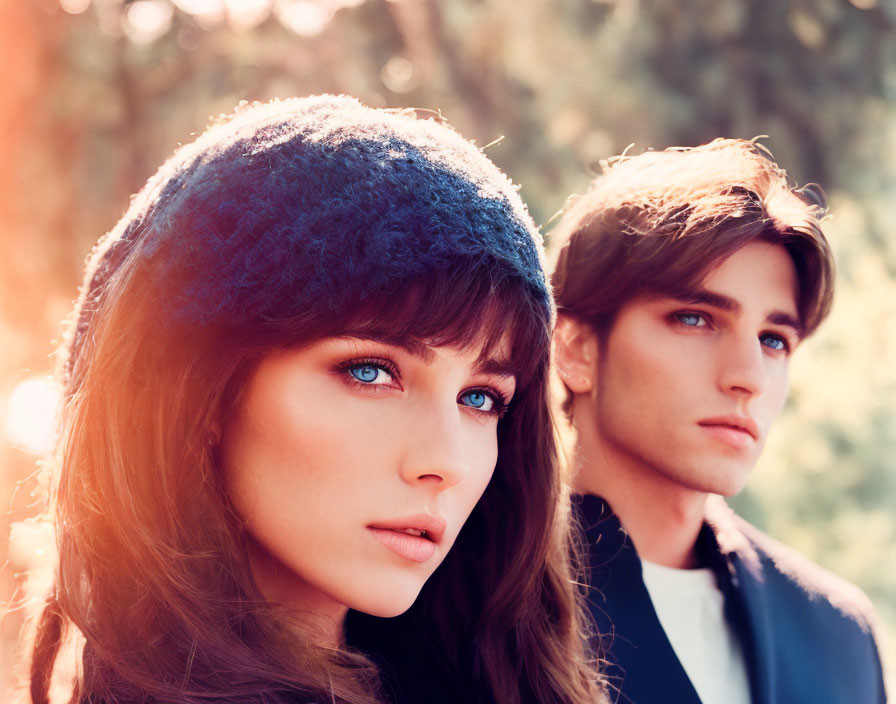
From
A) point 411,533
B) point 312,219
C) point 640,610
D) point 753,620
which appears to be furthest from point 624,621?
point 312,219

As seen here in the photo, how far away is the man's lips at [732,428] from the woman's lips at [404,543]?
98 cm

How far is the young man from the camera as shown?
248 centimetres

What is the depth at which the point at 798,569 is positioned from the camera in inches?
111

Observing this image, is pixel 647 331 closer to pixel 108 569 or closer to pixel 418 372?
pixel 418 372

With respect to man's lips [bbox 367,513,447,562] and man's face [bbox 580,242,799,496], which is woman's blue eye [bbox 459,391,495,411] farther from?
man's face [bbox 580,242,799,496]

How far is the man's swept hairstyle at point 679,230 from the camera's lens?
8.21 ft

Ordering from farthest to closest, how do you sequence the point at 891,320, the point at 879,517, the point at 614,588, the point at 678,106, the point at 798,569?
1. the point at 879,517
2. the point at 891,320
3. the point at 678,106
4. the point at 798,569
5. the point at 614,588

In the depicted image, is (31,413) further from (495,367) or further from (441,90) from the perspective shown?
(441,90)

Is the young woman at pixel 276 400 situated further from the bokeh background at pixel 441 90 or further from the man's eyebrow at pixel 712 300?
the bokeh background at pixel 441 90

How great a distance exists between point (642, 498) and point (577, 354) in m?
0.40

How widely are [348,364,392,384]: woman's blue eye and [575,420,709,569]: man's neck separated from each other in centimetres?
103

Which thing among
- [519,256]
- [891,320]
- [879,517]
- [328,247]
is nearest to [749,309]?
[519,256]

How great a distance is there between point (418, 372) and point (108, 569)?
0.59 metres

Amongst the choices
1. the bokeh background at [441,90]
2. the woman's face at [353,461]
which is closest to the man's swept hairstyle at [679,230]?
the woman's face at [353,461]
